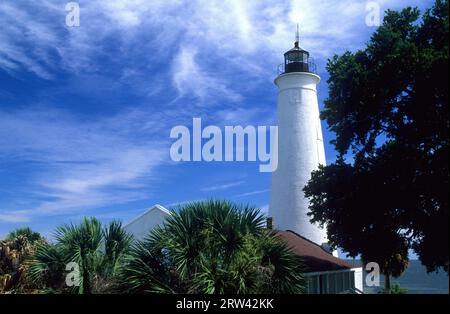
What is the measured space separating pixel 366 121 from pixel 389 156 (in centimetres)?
225

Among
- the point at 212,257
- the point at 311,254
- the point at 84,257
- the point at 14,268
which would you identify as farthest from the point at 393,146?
the point at 14,268

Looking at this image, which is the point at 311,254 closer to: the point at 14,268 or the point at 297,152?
the point at 297,152

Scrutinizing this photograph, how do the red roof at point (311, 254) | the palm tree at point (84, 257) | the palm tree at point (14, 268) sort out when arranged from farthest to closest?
the red roof at point (311, 254)
the palm tree at point (14, 268)
the palm tree at point (84, 257)

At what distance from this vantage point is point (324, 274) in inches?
891

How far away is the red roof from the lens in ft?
70.5

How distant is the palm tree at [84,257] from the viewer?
15367mm

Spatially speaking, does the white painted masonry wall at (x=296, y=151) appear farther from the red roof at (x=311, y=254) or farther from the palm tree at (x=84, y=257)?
the palm tree at (x=84, y=257)

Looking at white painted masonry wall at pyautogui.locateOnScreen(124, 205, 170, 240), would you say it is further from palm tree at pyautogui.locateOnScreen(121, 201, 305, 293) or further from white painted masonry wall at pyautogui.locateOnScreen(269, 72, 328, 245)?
palm tree at pyautogui.locateOnScreen(121, 201, 305, 293)

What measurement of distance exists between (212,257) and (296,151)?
17170mm

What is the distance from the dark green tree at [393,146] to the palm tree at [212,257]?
6.63m

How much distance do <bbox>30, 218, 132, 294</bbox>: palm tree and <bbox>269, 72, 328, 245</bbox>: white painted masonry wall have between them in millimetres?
14211

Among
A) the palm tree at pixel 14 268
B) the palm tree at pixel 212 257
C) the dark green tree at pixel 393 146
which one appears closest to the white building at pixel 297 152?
the dark green tree at pixel 393 146
